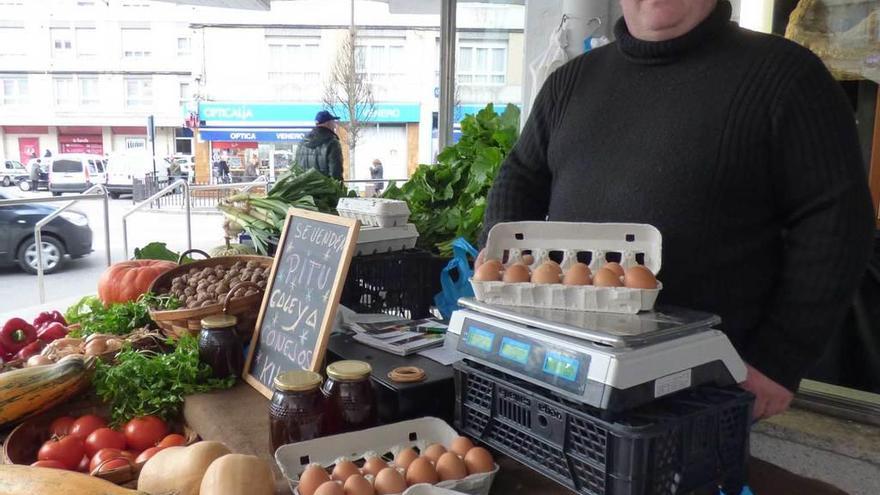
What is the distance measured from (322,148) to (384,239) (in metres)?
5.73

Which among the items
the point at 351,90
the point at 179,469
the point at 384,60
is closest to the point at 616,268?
the point at 179,469

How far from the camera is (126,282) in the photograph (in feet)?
8.06

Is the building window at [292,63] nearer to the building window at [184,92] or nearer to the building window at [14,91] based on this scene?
the building window at [184,92]

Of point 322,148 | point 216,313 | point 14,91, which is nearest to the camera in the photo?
point 216,313

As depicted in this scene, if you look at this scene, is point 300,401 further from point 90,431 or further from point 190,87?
point 190,87

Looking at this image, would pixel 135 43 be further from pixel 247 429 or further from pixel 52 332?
pixel 247 429

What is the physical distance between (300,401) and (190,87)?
30276 mm

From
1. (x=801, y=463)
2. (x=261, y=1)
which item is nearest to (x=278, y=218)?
(x=801, y=463)

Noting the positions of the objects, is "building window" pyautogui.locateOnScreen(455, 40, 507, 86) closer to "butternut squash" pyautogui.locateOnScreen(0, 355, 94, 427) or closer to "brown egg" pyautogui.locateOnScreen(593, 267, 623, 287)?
"butternut squash" pyautogui.locateOnScreen(0, 355, 94, 427)

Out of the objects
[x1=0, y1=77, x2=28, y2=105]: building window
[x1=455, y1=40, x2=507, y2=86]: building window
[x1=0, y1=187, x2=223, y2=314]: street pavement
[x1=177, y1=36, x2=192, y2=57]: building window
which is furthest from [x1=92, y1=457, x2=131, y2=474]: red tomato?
[x1=0, y1=77, x2=28, y2=105]: building window

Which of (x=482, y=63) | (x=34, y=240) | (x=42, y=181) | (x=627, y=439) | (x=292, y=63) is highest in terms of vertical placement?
(x=292, y=63)

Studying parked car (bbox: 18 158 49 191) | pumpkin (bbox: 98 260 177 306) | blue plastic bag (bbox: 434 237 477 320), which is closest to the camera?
blue plastic bag (bbox: 434 237 477 320)

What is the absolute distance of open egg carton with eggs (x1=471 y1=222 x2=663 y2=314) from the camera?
1.18m

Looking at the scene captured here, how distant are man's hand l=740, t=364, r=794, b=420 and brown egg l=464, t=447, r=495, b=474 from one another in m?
0.67
